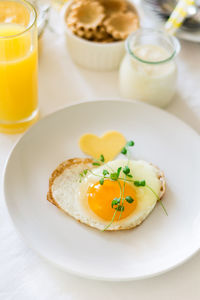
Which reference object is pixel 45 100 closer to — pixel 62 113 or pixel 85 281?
pixel 62 113

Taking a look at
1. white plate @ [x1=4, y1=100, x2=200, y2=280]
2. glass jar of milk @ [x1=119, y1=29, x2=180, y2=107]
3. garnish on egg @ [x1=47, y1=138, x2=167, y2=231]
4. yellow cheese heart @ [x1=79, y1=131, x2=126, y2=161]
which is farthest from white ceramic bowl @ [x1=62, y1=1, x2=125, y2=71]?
garnish on egg @ [x1=47, y1=138, x2=167, y2=231]

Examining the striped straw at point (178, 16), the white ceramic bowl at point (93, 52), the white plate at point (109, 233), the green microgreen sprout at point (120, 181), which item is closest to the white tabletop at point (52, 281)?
the white plate at point (109, 233)

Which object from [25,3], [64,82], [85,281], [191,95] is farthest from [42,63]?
[85,281]

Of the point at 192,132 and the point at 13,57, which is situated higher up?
the point at 13,57

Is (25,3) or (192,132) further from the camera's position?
(192,132)

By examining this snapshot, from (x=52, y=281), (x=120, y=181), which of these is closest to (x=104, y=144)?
(x=120, y=181)

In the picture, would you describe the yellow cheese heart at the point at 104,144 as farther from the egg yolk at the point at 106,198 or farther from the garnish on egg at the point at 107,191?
the egg yolk at the point at 106,198
